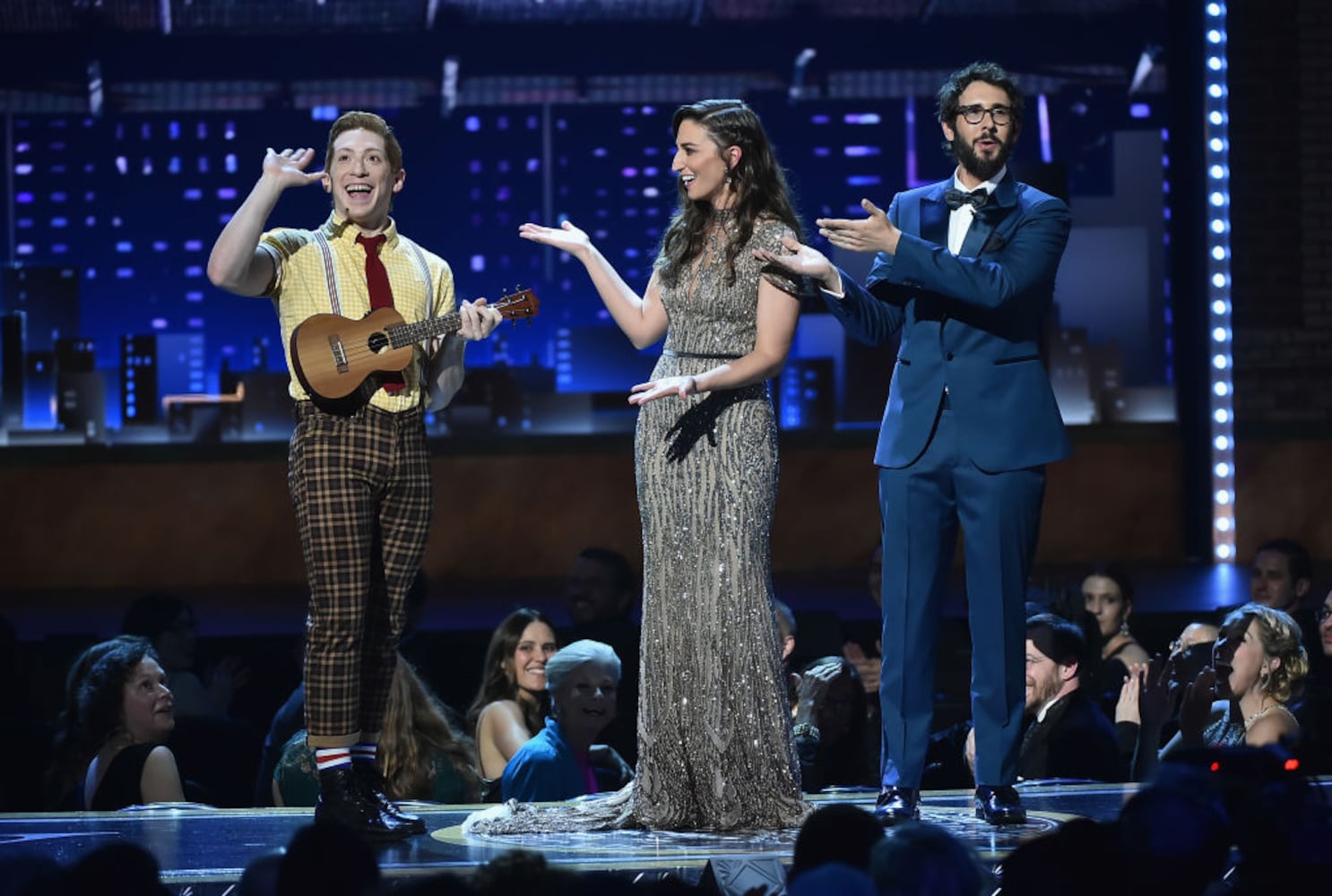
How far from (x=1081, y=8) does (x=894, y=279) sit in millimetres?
6960

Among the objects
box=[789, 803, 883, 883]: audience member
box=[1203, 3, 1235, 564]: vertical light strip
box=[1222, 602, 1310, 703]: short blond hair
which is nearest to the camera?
Answer: box=[789, 803, 883, 883]: audience member

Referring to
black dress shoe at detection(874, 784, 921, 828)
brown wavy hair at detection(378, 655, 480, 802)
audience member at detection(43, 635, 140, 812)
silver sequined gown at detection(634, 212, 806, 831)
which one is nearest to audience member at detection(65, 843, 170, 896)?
silver sequined gown at detection(634, 212, 806, 831)

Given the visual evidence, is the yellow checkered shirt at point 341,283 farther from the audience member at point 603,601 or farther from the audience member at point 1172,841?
the audience member at point 603,601

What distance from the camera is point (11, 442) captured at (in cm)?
934

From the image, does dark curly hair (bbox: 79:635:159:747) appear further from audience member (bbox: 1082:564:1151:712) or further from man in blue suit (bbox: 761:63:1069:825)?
audience member (bbox: 1082:564:1151:712)

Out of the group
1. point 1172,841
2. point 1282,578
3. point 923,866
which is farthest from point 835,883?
point 1282,578

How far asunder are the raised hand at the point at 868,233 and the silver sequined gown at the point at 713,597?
17cm

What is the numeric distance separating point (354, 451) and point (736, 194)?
0.96 m

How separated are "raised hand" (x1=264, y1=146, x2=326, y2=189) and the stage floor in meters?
1.31

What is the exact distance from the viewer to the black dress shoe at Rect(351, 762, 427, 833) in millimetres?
3795

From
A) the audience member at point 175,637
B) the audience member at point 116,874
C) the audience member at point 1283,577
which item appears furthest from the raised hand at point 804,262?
the audience member at point 1283,577

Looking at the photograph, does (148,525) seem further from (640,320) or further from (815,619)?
(640,320)

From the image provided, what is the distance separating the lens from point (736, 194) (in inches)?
151

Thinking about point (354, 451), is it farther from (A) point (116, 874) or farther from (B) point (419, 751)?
(A) point (116, 874)
